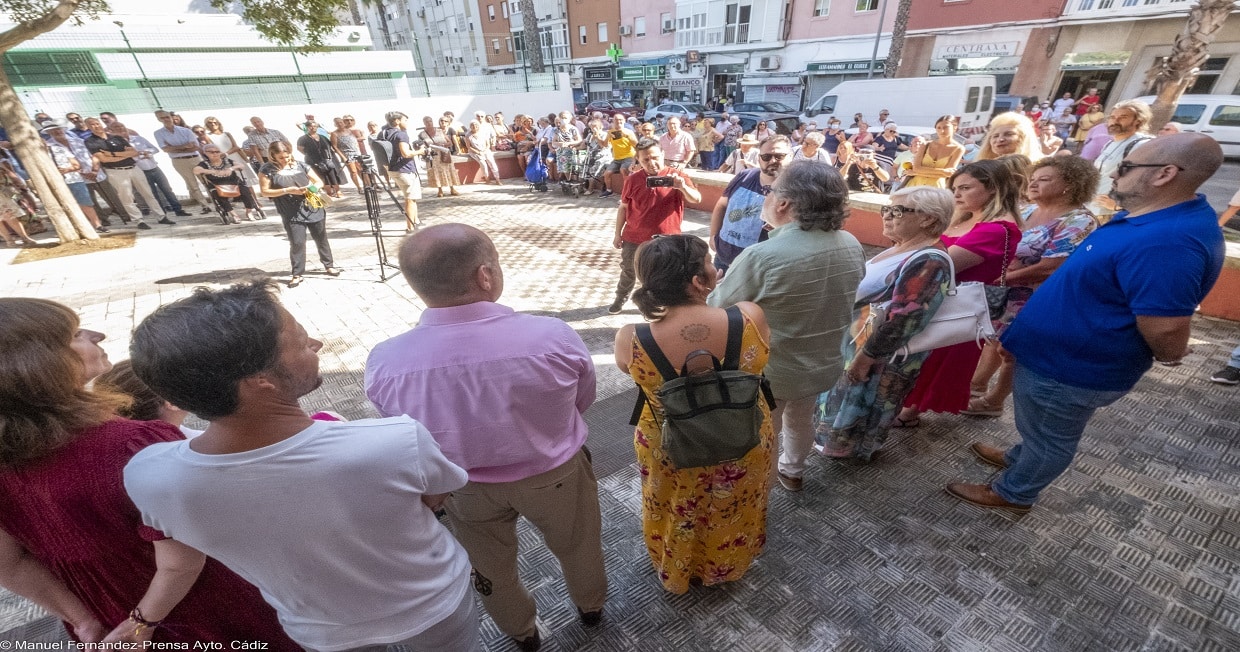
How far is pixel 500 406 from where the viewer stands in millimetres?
1405

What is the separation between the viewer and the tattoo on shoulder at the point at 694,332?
1577 mm

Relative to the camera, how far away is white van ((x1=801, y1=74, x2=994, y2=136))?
45.5ft

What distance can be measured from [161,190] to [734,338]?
11946mm

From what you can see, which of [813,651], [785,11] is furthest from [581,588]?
[785,11]

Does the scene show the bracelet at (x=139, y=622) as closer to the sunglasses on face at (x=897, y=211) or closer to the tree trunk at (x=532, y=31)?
the sunglasses on face at (x=897, y=211)

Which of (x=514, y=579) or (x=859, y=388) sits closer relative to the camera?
(x=514, y=579)

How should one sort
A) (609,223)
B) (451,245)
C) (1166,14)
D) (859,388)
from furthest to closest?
1. (1166,14)
2. (609,223)
3. (859,388)
4. (451,245)

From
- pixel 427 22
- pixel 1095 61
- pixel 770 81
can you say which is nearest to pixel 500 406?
pixel 1095 61

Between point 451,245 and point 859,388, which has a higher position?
point 451,245

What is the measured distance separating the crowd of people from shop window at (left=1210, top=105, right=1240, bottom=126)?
17.3 meters

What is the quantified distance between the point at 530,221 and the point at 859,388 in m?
6.78

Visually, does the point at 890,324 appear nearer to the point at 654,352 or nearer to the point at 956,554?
the point at 956,554

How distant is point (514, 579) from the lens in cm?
181

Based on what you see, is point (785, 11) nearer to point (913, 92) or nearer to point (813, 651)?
point (913, 92)
